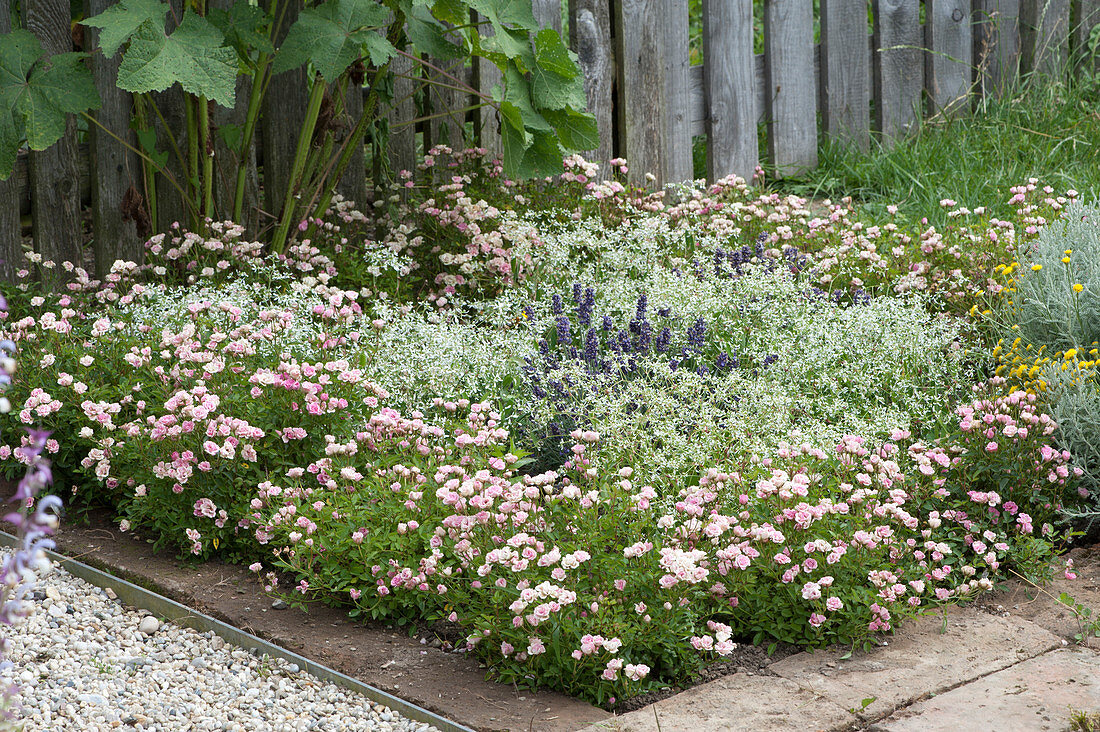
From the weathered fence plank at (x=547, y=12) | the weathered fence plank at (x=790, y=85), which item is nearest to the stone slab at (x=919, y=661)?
the weathered fence plank at (x=547, y=12)

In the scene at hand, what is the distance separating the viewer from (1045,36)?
24.4 ft

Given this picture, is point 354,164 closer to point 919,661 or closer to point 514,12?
point 514,12

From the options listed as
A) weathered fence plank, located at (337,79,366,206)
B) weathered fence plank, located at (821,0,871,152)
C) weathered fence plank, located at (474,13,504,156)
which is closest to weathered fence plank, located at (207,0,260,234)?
weathered fence plank, located at (337,79,366,206)

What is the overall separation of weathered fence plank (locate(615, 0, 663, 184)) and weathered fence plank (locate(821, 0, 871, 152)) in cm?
140

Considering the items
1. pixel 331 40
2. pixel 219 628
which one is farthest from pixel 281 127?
pixel 219 628

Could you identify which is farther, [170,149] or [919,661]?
[170,149]

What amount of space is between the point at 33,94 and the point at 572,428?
2.31m

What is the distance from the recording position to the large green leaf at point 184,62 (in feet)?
12.1

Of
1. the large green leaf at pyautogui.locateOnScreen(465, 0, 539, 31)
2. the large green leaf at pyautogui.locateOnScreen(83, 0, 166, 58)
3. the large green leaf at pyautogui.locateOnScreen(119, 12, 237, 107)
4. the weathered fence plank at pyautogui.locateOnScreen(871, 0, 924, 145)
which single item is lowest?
the large green leaf at pyautogui.locateOnScreen(119, 12, 237, 107)

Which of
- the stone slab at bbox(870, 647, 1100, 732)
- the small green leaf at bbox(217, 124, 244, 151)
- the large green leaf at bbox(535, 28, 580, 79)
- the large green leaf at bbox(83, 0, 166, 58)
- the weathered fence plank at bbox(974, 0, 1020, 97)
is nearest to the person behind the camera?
the stone slab at bbox(870, 647, 1100, 732)

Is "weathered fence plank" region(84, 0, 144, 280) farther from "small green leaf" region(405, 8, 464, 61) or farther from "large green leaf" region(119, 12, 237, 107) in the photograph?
"small green leaf" region(405, 8, 464, 61)

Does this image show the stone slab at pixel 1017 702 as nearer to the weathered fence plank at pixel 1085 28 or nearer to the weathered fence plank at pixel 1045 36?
the weathered fence plank at pixel 1045 36

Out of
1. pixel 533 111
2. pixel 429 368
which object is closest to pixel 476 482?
pixel 429 368

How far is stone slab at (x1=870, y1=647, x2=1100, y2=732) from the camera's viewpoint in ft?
Answer: 7.25
